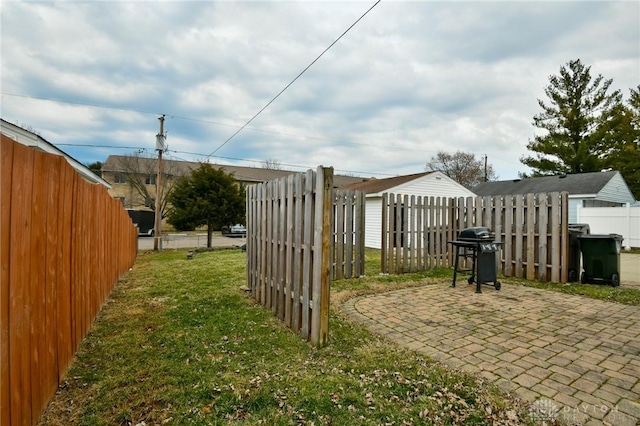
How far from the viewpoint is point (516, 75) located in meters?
9.39

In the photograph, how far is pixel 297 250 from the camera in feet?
11.4

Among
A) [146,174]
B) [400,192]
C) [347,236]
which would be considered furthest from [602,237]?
[146,174]

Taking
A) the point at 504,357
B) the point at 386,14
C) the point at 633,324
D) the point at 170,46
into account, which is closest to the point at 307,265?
the point at 504,357

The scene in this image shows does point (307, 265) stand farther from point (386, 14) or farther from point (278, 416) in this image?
point (386, 14)

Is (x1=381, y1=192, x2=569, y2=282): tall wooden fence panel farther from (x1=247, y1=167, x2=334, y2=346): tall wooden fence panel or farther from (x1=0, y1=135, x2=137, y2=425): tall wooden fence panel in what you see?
(x1=0, y1=135, x2=137, y2=425): tall wooden fence panel

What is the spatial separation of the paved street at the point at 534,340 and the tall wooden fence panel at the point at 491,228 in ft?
4.34

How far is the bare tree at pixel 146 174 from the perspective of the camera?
1088 inches

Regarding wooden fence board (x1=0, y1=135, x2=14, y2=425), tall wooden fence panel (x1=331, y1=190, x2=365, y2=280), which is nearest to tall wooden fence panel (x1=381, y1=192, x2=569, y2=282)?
tall wooden fence panel (x1=331, y1=190, x2=365, y2=280)

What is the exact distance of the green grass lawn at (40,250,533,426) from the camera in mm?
2008

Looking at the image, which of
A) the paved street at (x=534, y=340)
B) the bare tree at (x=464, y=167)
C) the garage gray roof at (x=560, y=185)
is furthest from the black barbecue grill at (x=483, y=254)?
the bare tree at (x=464, y=167)

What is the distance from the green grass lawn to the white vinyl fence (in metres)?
15.4

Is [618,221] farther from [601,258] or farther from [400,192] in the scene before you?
[601,258]

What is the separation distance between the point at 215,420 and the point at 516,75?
1139 cm

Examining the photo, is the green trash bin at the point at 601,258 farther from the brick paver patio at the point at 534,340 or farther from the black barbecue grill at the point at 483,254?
the black barbecue grill at the point at 483,254
